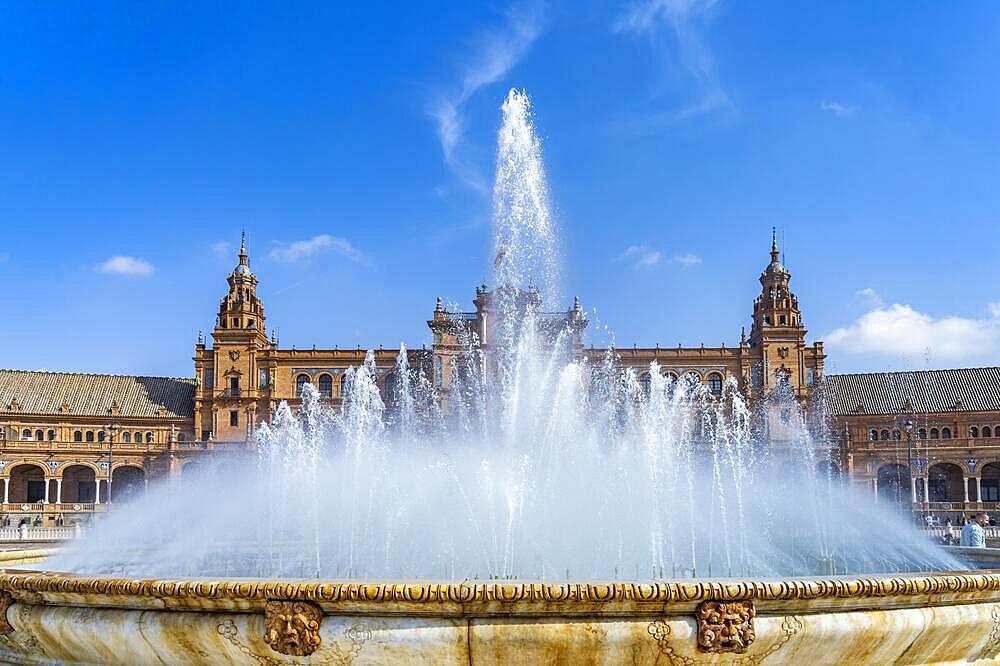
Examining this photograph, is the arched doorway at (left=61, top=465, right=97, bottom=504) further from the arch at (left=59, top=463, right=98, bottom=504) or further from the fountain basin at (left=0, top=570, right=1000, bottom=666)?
the fountain basin at (left=0, top=570, right=1000, bottom=666)

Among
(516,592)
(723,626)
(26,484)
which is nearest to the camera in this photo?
(516,592)

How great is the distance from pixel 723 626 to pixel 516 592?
1.38 meters

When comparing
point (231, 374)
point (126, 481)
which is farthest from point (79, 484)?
point (231, 374)

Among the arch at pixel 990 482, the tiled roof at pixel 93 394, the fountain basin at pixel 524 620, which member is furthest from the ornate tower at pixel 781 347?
the fountain basin at pixel 524 620

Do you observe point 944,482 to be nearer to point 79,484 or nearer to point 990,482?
point 990,482

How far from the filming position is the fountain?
603cm

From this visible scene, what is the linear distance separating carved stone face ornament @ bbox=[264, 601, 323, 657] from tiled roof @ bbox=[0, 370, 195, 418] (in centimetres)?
6548

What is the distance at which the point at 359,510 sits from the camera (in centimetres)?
1895

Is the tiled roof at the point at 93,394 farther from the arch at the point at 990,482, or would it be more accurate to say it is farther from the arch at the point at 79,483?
the arch at the point at 990,482

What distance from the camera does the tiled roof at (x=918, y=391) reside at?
214 feet

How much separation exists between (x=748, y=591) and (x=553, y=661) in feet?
4.43

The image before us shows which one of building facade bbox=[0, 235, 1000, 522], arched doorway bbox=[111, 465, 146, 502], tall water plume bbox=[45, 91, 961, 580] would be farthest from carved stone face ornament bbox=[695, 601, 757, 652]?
arched doorway bbox=[111, 465, 146, 502]

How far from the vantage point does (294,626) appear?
19.9 feet

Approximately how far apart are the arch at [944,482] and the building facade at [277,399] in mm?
94
